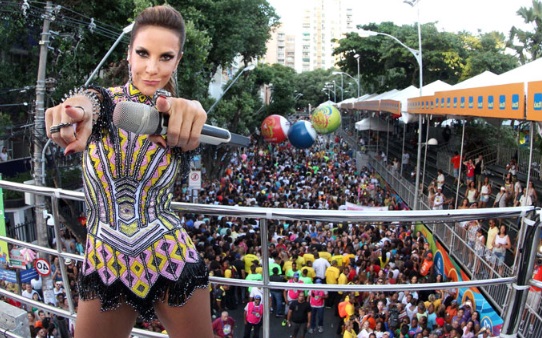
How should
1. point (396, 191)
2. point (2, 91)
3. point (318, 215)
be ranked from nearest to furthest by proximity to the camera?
1. point (318, 215)
2. point (2, 91)
3. point (396, 191)

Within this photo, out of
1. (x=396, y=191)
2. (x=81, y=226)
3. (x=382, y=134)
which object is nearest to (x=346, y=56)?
(x=382, y=134)

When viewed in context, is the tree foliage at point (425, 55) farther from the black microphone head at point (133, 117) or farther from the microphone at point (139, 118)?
the black microphone head at point (133, 117)

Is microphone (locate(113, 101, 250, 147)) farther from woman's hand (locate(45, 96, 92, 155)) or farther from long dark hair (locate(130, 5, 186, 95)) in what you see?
long dark hair (locate(130, 5, 186, 95))

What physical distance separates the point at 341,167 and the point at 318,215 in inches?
874

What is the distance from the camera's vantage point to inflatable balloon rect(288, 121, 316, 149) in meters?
23.0

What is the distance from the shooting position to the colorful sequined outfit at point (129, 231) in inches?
74.0

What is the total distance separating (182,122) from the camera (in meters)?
1.69

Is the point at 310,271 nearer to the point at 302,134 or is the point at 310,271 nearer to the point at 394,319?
the point at 394,319

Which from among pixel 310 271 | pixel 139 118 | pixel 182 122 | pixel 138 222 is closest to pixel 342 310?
pixel 310 271

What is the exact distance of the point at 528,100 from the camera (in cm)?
684

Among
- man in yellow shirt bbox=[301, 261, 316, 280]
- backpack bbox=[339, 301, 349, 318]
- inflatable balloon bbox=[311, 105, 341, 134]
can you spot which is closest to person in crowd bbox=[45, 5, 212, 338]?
backpack bbox=[339, 301, 349, 318]

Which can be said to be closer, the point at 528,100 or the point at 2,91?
the point at 528,100

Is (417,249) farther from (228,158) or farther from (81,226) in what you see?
(228,158)

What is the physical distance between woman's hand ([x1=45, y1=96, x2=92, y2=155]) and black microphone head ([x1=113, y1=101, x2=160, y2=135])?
0.27 m
